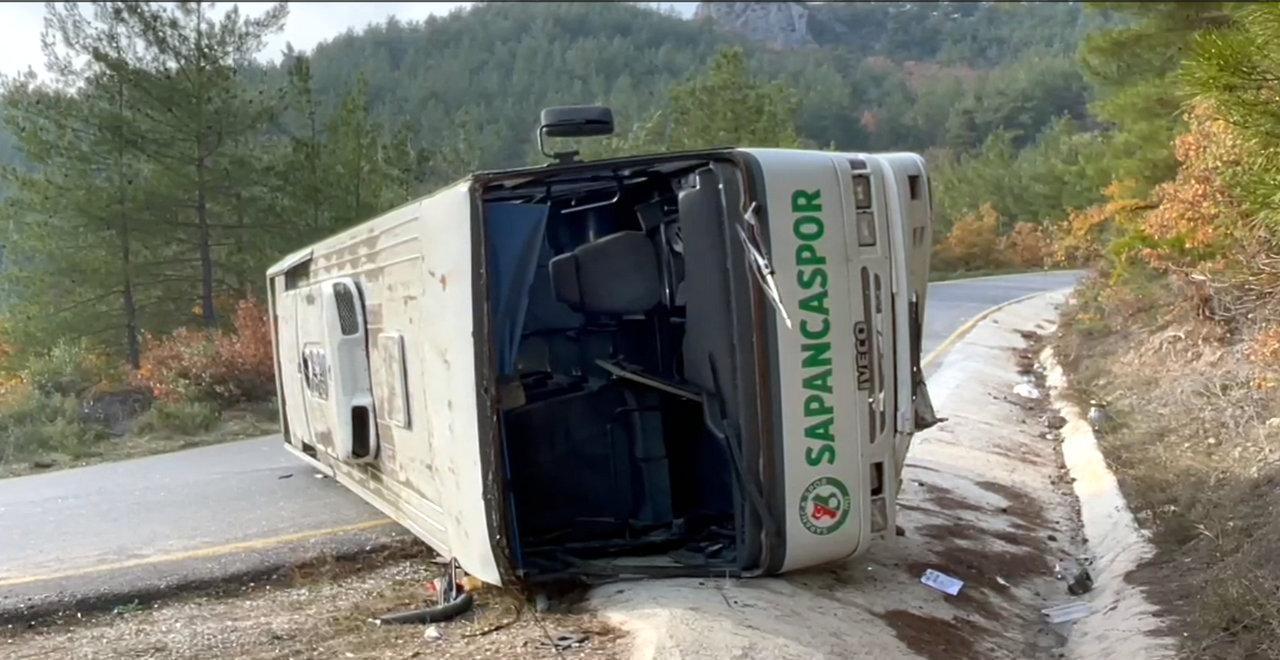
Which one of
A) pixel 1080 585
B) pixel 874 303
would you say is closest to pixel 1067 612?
pixel 1080 585

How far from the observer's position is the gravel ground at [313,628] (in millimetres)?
4297

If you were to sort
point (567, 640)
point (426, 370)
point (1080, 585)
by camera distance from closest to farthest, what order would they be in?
point (567, 640)
point (426, 370)
point (1080, 585)

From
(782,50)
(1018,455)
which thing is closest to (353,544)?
(1018,455)

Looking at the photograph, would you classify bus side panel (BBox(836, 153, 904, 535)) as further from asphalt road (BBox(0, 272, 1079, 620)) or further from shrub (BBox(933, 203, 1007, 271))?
shrub (BBox(933, 203, 1007, 271))

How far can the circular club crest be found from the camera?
4.61m

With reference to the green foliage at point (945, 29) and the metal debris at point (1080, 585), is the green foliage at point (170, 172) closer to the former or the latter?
the metal debris at point (1080, 585)

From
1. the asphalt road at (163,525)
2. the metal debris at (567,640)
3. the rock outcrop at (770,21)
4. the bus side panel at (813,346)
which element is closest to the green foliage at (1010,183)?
the asphalt road at (163,525)

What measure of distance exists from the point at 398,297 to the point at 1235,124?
154 inches

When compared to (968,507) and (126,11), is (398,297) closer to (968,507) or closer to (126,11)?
(968,507)

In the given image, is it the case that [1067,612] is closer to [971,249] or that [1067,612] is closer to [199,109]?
[199,109]

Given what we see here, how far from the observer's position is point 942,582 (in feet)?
17.6

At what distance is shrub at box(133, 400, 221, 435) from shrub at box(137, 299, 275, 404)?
31.0 inches

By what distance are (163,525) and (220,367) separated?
304 inches

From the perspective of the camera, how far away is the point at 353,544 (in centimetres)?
618
